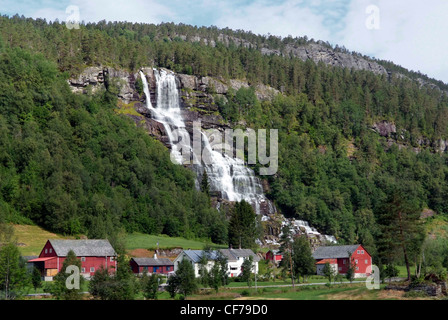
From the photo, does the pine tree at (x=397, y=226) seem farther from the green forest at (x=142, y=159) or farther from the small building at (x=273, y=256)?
the small building at (x=273, y=256)

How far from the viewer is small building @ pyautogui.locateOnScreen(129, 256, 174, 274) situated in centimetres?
8831

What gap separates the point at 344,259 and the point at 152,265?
3280cm

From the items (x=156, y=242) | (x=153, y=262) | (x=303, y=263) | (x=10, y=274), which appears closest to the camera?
(x=10, y=274)

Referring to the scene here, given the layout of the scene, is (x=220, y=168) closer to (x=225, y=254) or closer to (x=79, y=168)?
(x=79, y=168)

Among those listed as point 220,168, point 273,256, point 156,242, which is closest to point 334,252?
point 273,256

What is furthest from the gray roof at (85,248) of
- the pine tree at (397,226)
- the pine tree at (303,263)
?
the pine tree at (397,226)

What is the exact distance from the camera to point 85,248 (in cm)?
8631

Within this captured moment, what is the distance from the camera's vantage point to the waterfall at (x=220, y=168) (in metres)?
146

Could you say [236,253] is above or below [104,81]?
below

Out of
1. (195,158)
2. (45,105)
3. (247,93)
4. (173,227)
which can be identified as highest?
(247,93)
